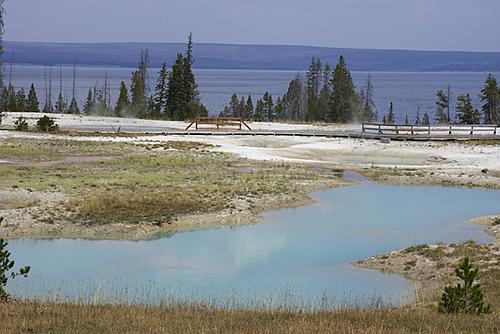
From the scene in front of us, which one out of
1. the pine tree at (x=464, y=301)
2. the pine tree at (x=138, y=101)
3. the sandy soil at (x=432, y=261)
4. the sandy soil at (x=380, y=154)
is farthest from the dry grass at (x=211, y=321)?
the pine tree at (x=138, y=101)

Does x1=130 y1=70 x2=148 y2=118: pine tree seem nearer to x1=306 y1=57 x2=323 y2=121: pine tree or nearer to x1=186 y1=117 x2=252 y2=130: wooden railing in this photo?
Result: x1=306 y1=57 x2=323 y2=121: pine tree

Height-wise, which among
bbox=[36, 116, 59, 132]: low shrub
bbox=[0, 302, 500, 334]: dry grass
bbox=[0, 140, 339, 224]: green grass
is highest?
bbox=[36, 116, 59, 132]: low shrub

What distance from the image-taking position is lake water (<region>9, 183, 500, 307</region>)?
19.1 metres

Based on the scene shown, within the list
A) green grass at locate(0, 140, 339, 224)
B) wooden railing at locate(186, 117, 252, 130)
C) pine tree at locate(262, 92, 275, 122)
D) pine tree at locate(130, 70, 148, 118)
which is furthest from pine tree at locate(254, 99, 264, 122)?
green grass at locate(0, 140, 339, 224)

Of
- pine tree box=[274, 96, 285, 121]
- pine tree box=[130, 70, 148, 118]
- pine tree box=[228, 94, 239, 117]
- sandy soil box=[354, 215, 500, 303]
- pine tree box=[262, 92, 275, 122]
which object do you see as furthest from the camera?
pine tree box=[274, 96, 285, 121]

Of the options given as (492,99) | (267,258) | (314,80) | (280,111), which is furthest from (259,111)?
(267,258)

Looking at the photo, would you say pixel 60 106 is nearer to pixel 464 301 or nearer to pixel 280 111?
pixel 280 111

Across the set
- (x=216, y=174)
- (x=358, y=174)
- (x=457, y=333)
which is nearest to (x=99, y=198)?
(x=216, y=174)

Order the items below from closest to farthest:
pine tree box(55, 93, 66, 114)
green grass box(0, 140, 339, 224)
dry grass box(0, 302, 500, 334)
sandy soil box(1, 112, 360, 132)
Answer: dry grass box(0, 302, 500, 334)
green grass box(0, 140, 339, 224)
sandy soil box(1, 112, 360, 132)
pine tree box(55, 93, 66, 114)

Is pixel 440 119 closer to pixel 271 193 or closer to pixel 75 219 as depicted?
pixel 271 193

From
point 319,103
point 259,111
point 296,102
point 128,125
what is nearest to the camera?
point 128,125

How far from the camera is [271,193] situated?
111 ft

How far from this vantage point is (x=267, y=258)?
23.9m

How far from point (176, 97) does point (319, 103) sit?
25.2 m
